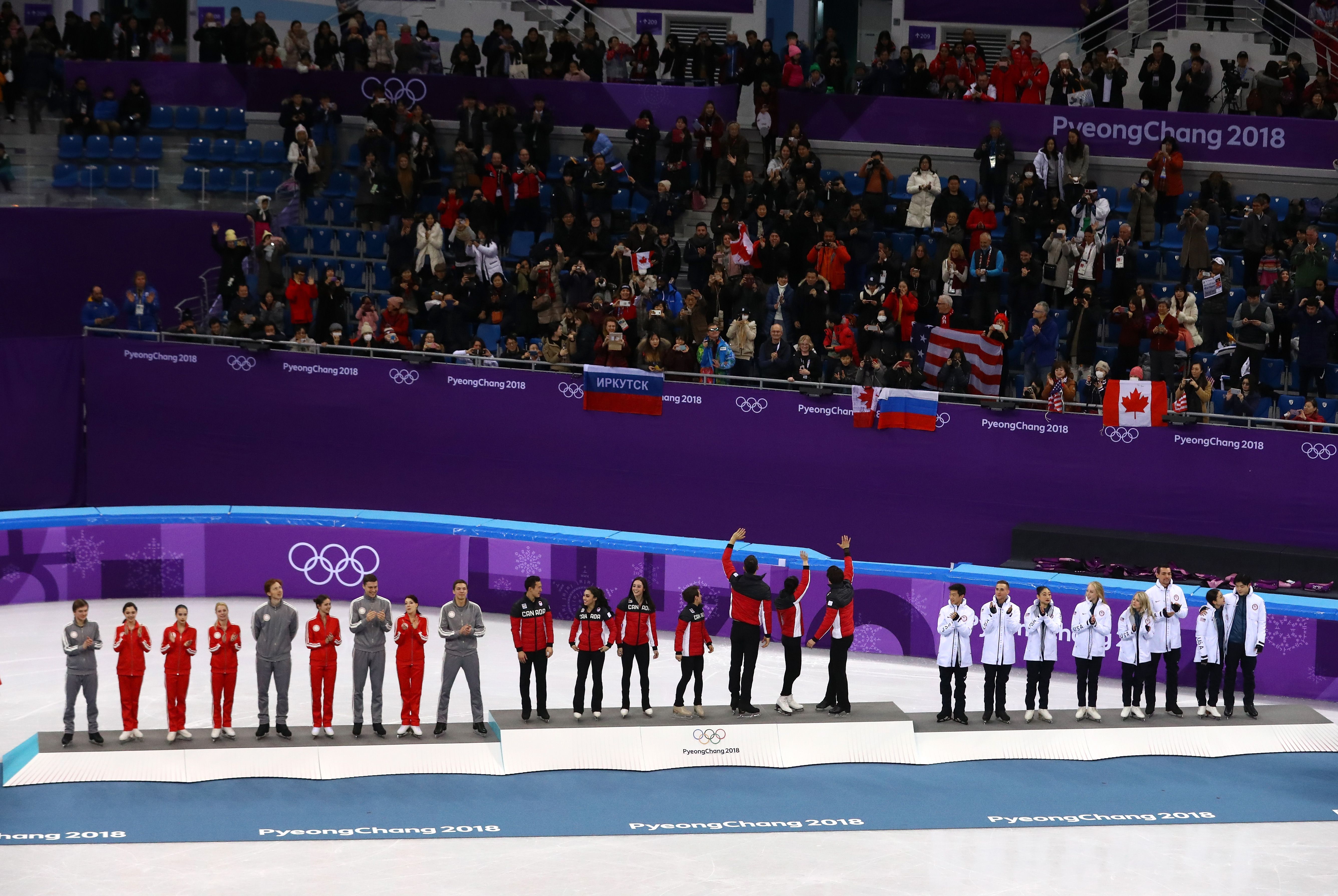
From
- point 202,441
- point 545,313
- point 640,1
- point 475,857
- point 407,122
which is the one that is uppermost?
point 640,1

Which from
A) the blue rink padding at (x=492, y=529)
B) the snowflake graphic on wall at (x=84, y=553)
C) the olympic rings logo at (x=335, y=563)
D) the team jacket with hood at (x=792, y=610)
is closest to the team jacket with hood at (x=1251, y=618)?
the blue rink padding at (x=492, y=529)

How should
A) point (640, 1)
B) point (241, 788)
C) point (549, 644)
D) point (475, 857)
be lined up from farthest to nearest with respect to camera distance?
point (640, 1) < point (549, 644) < point (241, 788) < point (475, 857)

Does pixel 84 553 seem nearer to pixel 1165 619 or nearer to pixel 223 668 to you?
pixel 223 668

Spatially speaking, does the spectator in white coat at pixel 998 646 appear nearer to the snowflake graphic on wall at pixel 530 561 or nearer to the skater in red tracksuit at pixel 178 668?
the snowflake graphic on wall at pixel 530 561

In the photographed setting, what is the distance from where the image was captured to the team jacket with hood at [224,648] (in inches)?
647

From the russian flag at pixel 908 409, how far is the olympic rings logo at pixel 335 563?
707 cm

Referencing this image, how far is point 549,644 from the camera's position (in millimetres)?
17031

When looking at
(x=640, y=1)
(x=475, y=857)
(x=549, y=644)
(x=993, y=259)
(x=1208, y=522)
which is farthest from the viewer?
(x=640, y=1)

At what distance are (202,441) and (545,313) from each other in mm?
5576

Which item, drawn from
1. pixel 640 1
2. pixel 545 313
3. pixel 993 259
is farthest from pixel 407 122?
pixel 993 259

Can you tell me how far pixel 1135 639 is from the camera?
1789 centimetres

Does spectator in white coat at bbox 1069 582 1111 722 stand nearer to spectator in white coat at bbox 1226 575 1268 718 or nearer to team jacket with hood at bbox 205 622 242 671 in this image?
spectator in white coat at bbox 1226 575 1268 718

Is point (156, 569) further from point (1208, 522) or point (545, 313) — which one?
point (1208, 522)

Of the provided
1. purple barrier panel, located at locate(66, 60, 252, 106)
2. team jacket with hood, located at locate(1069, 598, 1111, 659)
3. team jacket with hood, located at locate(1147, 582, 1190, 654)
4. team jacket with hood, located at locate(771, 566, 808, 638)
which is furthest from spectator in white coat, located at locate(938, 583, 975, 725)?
purple barrier panel, located at locate(66, 60, 252, 106)
